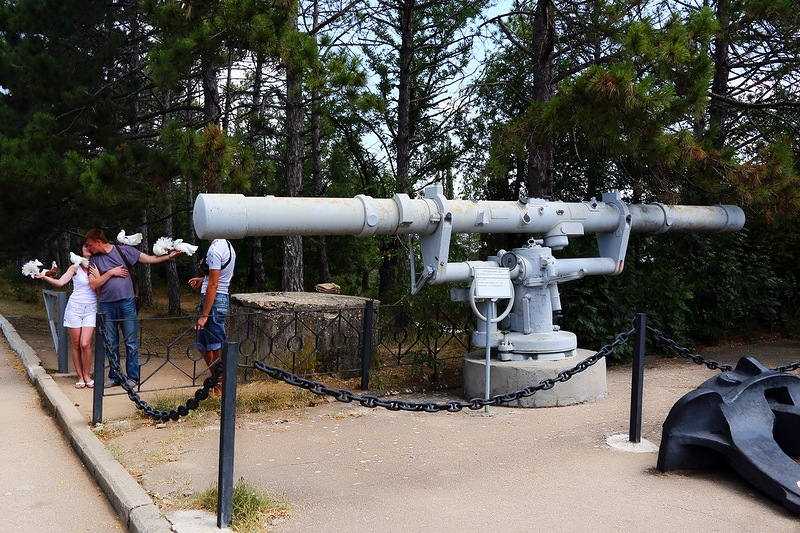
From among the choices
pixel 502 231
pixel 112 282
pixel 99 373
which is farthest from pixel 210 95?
pixel 99 373

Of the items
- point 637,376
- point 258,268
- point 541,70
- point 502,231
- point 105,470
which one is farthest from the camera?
point 258,268

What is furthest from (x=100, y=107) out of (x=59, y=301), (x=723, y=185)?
(x=723, y=185)

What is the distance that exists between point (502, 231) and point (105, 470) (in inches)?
164

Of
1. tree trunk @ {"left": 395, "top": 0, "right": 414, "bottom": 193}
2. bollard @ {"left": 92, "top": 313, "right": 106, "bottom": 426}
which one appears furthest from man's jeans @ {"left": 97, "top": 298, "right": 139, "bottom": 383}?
tree trunk @ {"left": 395, "top": 0, "right": 414, "bottom": 193}

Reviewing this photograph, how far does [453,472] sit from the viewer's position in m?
4.89

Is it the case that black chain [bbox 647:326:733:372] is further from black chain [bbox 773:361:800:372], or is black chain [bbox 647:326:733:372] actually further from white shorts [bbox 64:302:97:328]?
white shorts [bbox 64:302:97:328]

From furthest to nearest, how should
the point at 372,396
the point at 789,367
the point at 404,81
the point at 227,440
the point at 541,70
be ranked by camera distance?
the point at 404,81
the point at 541,70
the point at 789,367
the point at 372,396
the point at 227,440

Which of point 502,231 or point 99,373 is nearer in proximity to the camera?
point 99,373

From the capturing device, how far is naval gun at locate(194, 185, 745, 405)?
5996mm

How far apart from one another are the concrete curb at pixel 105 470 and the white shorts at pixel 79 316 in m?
A: 0.67

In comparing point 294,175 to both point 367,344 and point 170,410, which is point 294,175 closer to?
point 367,344

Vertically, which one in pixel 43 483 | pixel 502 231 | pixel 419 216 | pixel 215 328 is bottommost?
pixel 43 483

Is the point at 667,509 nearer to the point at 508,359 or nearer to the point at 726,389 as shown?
the point at 726,389

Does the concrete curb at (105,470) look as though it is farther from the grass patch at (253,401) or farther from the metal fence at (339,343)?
the metal fence at (339,343)
